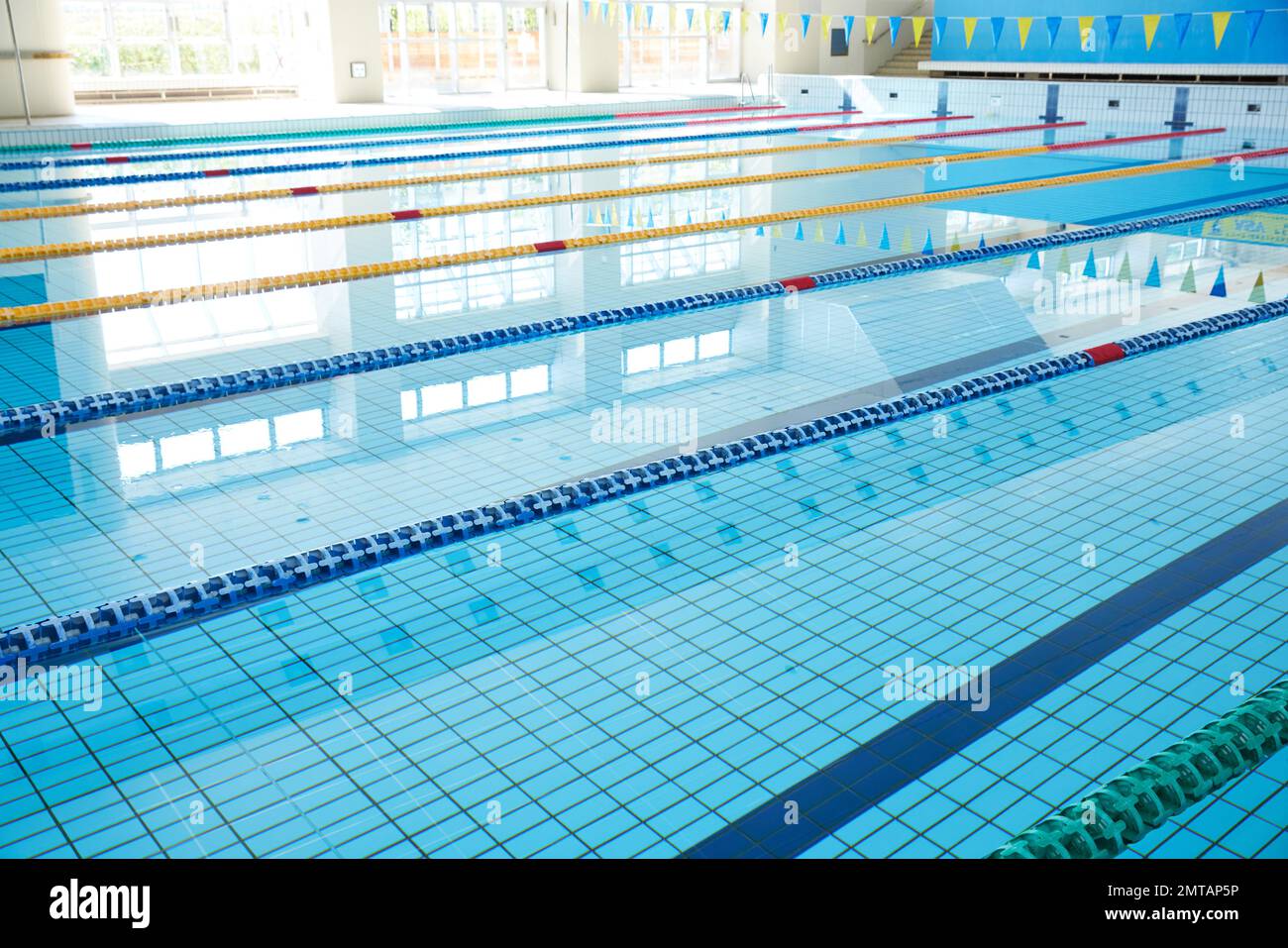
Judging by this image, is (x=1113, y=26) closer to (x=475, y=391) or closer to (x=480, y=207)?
(x=480, y=207)

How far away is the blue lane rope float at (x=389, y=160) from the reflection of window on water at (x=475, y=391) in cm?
677

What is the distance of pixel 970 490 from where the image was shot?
3.75 m

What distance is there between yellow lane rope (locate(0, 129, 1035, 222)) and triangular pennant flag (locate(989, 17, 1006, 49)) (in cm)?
607

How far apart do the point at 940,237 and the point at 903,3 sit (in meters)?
15.0

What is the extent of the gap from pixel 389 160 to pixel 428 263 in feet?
17.4

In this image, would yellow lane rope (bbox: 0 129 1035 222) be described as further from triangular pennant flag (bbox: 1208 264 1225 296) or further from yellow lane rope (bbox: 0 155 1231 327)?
triangular pennant flag (bbox: 1208 264 1225 296)

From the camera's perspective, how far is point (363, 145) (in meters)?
13.3

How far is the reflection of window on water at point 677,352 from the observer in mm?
5125

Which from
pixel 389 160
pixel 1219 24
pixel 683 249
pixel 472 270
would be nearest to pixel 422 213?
pixel 472 270

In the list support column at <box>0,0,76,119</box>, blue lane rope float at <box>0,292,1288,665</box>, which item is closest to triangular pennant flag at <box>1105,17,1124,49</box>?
support column at <box>0,0,76,119</box>

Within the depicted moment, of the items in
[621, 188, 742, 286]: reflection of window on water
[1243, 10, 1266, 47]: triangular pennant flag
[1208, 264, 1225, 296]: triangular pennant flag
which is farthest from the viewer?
[1243, 10, 1266, 47]: triangular pennant flag

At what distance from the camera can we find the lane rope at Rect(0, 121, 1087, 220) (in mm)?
8805

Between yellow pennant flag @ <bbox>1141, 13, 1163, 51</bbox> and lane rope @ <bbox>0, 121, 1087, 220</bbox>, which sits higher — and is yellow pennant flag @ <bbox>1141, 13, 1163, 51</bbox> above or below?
above
